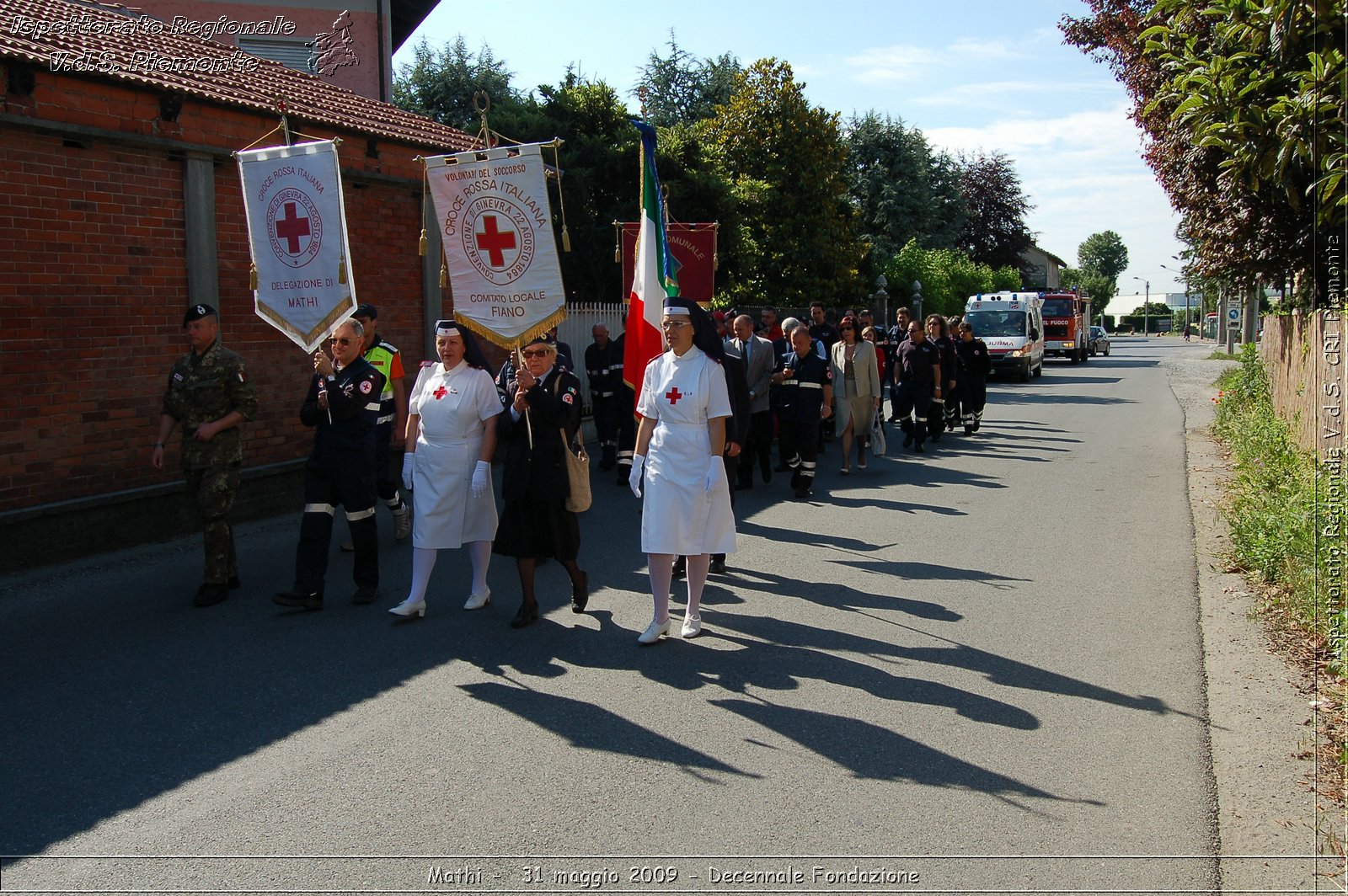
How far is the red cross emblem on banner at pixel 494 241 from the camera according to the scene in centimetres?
718

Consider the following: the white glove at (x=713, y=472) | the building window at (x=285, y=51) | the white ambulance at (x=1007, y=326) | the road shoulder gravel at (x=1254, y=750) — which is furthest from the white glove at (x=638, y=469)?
the white ambulance at (x=1007, y=326)

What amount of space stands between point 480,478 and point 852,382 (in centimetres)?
736

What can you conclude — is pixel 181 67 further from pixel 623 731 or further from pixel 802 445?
pixel 623 731

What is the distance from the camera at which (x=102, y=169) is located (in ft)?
30.1

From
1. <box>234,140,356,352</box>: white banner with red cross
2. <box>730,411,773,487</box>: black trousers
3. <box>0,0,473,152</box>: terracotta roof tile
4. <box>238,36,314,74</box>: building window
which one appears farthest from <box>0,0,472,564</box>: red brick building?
<box>238,36,314,74</box>: building window

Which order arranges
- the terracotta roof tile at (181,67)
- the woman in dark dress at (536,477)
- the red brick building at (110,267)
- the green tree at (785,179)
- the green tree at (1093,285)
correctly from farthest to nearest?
the green tree at (1093,285), the green tree at (785,179), the terracotta roof tile at (181,67), the red brick building at (110,267), the woman in dark dress at (536,477)

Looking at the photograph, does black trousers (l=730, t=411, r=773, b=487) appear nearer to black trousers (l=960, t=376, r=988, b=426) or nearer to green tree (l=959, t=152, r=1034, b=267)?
black trousers (l=960, t=376, r=988, b=426)

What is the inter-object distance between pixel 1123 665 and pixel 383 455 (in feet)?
20.1

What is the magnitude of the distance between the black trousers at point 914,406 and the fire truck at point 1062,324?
29.0 metres

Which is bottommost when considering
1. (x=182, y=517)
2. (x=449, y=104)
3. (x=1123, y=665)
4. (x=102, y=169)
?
(x=1123, y=665)

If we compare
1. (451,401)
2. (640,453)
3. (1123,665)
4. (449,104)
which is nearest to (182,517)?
(451,401)

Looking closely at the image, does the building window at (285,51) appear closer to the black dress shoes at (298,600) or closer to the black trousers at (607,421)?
the black trousers at (607,421)

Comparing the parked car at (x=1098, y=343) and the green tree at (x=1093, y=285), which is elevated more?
the green tree at (x=1093, y=285)

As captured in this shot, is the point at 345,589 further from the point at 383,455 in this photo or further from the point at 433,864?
the point at 433,864
